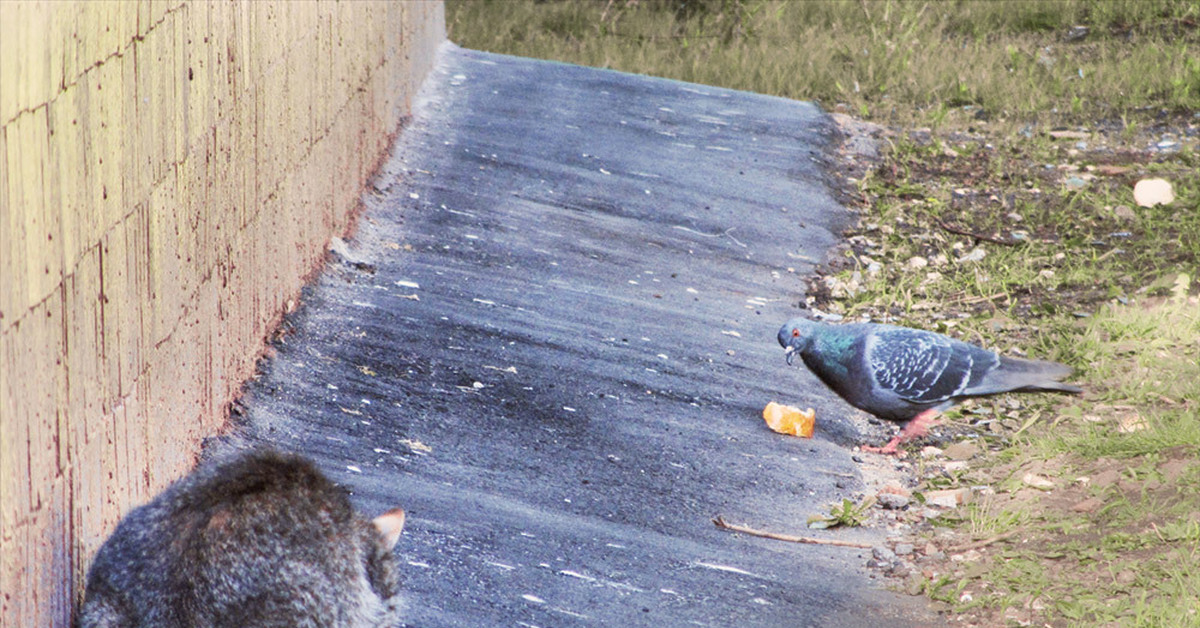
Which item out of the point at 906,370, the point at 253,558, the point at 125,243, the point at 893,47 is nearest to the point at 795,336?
the point at 906,370

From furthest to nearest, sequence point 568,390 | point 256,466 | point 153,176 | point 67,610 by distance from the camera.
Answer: point 568,390 < point 153,176 < point 67,610 < point 256,466

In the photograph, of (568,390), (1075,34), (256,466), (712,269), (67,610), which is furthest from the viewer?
(1075,34)

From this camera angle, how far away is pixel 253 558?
7.55 ft

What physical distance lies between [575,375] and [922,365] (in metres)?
1.63

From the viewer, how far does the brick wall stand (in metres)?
2.54

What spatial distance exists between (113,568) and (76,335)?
578 mm

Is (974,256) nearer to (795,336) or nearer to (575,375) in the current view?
(795,336)

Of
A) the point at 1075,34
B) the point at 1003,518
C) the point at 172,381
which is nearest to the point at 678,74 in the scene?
the point at 1075,34

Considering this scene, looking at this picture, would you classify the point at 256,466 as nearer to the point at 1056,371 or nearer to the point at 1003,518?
the point at 1003,518

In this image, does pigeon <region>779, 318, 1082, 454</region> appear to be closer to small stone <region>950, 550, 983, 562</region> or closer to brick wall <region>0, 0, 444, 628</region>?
small stone <region>950, 550, 983, 562</region>

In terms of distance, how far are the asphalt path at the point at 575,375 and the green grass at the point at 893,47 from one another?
2.53 meters

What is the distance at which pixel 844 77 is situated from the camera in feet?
36.4

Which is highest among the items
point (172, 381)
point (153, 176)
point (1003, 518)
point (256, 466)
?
point (153, 176)

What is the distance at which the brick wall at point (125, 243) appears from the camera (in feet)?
8.32
